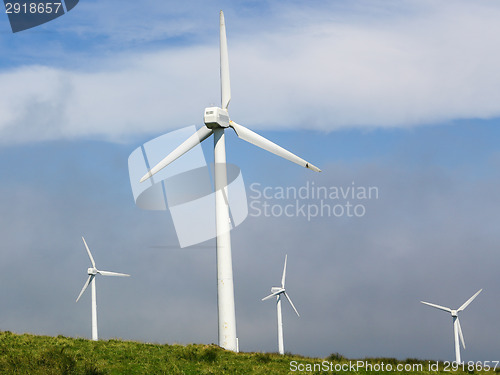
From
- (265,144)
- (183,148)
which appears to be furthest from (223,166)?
(265,144)

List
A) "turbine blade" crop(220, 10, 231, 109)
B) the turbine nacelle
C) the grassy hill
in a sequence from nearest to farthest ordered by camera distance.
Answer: the grassy hill < the turbine nacelle < "turbine blade" crop(220, 10, 231, 109)

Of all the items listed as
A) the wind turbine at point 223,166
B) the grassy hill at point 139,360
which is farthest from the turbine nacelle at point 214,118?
the grassy hill at point 139,360

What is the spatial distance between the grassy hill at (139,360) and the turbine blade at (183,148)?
14355mm

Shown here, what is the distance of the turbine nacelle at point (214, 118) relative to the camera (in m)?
59.2

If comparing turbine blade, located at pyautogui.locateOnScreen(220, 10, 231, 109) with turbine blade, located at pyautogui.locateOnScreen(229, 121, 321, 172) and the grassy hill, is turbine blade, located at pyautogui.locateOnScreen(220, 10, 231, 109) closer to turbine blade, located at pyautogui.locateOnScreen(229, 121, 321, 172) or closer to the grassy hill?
turbine blade, located at pyautogui.locateOnScreen(229, 121, 321, 172)

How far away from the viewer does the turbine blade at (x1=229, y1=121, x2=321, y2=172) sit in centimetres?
6256

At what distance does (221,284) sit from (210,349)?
523 centimetres

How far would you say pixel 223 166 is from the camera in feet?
193

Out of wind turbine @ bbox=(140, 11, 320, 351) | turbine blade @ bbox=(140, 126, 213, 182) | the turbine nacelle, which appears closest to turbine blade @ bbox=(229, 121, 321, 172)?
wind turbine @ bbox=(140, 11, 320, 351)

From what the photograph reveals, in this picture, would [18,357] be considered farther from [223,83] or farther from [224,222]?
[223,83]

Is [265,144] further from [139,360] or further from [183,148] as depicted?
[139,360]

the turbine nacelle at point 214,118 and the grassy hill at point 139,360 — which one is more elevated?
the turbine nacelle at point 214,118

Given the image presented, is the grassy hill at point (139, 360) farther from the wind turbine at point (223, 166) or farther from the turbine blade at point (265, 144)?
the turbine blade at point (265, 144)

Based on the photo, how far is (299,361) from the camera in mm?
53594
